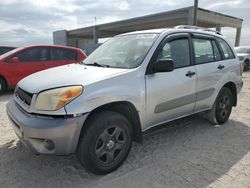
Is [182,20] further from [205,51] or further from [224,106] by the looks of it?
[205,51]

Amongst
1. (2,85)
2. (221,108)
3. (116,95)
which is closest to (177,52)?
(116,95)

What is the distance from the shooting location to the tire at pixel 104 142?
2.76 metres

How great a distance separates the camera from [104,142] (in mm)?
2945

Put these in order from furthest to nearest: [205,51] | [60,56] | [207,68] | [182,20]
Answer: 1. [182,20]
2. [60,56]
3. [205,51]
4. [207,68]

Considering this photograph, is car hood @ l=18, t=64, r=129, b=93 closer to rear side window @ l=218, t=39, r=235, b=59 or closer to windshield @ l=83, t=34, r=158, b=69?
windshield @ l=83, t=34, r=158, b=69

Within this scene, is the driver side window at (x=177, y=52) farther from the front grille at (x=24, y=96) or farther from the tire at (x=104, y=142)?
the front grille at (x=24, y=96)

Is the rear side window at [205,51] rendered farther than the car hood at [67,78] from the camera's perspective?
Yes

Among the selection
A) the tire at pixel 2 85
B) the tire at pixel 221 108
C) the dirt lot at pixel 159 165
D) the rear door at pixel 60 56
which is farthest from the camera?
the rear door at pixel 60 56

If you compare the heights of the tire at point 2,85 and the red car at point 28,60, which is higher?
the red car at point 28,60

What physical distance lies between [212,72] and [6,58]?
6.09m

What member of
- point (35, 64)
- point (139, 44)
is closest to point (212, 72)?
point (139, 44)

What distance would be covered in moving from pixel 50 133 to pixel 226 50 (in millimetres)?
3696

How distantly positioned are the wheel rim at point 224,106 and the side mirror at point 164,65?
1.95m

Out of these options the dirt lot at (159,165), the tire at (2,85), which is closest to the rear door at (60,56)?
the tire at (2,85)
